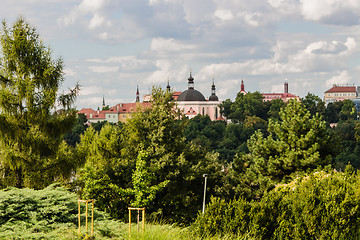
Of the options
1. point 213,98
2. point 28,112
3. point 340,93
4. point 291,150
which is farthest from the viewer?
point 340,93

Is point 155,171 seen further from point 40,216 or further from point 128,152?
point 40,216

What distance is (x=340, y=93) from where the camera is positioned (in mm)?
195250

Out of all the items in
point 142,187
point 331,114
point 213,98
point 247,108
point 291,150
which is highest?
point 213,98

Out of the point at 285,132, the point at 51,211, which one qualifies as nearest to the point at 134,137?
the point at 285,132

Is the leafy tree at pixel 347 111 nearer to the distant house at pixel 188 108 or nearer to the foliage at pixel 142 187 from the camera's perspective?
the distant house at pixel 188 108

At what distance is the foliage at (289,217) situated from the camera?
10344 mm

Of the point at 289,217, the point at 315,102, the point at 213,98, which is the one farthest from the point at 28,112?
the point at 213,98

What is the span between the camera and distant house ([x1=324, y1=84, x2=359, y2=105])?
634ft

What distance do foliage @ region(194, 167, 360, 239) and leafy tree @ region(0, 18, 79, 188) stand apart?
9.73 metres

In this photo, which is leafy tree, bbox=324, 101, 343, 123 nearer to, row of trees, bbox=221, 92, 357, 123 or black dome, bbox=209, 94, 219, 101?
row of trees, bbox=221, 92, 357, 123

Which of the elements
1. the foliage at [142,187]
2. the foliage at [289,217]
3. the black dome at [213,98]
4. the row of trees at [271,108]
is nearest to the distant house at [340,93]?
the black dome at [213,98]

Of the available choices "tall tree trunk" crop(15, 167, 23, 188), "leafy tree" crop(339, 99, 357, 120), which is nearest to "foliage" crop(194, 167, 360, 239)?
"tall tree trunk" crop(15, 167, 23, 188)

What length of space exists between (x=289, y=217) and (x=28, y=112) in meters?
11.3

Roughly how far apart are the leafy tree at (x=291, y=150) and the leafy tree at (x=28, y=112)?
11154mm
